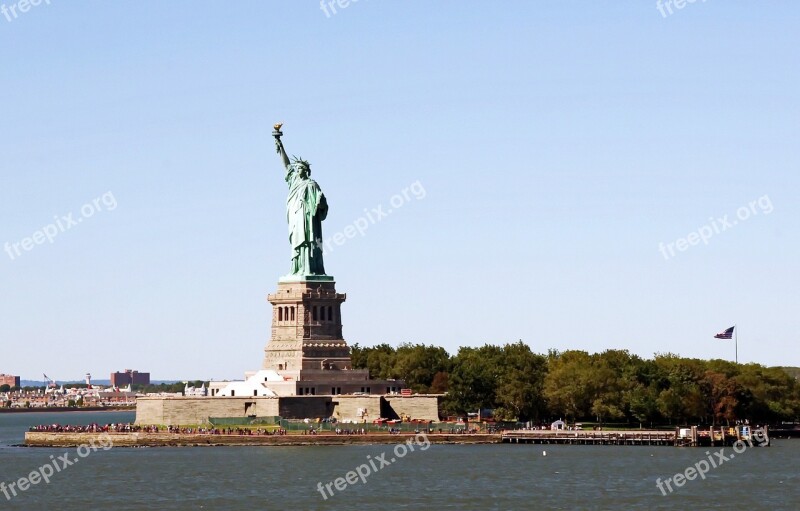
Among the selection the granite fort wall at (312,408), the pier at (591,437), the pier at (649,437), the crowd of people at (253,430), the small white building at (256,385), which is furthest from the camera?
the small white building at (256,385)

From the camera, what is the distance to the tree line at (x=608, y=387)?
140 m

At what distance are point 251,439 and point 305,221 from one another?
2283cm

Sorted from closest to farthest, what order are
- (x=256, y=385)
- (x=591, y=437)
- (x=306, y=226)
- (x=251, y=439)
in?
(x=251, y=439) → (x=591, y=437) → (x=256, y=385) → (x=306, y=226)

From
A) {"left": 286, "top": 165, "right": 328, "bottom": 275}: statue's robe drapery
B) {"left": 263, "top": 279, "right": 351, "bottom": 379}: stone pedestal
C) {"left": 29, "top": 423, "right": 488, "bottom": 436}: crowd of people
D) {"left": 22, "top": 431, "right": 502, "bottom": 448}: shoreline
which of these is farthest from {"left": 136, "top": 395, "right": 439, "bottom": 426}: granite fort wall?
{"left": 286, "top": 165, "right": 328, "bottom": 275}: statue's robe drapery

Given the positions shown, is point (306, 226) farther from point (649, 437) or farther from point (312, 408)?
point (649, 437)

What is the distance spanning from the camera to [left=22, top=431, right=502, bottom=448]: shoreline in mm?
129375

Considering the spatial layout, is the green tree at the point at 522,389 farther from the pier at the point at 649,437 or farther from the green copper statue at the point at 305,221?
the green copper statue at the point at 305,221

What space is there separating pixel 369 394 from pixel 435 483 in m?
41.0

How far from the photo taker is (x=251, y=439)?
13000 cm

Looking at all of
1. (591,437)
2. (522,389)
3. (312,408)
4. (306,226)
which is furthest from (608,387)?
(306,226)

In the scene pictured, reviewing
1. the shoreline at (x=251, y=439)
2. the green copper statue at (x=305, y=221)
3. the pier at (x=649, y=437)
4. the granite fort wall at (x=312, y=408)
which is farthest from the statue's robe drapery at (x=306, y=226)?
the pier at (x=649, y=437)

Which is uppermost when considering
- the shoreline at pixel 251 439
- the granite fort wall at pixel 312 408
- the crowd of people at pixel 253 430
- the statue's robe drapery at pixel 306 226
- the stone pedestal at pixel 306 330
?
the statue's robe drapery at pixel 306 226

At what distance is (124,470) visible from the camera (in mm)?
109875

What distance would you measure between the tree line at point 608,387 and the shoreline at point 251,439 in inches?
465
